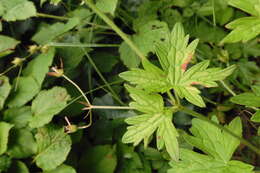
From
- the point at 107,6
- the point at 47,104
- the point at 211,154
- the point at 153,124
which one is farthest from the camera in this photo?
the point at 47,104

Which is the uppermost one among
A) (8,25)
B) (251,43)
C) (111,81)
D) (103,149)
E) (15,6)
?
(15,6)

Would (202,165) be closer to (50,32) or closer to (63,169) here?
(63,169)

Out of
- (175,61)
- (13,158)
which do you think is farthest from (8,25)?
(175,61)

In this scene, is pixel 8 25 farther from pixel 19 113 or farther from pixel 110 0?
pixel 110 0

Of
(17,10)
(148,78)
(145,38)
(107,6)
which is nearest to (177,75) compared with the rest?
(148,78)

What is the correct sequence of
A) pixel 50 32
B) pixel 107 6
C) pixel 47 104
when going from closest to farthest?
pixel 107 6, pixel 47 104, pixel 50 32

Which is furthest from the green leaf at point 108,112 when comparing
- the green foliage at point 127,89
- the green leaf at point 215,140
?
the green leaf at point 215,140

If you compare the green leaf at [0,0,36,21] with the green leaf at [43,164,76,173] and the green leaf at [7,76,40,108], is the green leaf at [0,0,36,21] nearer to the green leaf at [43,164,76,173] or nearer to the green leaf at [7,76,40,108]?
the green leaf at [7,76,40,108]

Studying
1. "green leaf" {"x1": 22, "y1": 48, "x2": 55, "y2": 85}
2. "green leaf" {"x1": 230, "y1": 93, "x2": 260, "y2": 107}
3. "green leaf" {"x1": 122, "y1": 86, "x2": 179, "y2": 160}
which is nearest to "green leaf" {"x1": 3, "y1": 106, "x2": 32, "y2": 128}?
"green leaf" {"x1": 22, "y1": 48, "x2": 55, "y2": 85}
